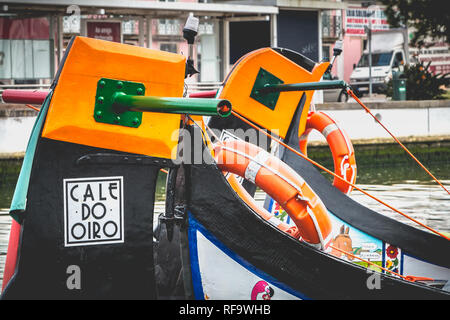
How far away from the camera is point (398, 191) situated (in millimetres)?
15016

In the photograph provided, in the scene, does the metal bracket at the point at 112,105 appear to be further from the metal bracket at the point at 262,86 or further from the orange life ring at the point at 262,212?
the metal bracket at the point at 262,86

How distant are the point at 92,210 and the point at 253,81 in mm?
3552

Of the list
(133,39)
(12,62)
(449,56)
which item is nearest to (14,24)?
(12,62)

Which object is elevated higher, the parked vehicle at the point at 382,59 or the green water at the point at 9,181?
the parked vehicle at the point at 382,59

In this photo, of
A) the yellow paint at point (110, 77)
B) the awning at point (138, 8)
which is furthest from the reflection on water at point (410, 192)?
the awning at point (138, 8)

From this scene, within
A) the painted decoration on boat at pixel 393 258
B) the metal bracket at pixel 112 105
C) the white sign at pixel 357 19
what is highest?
the white sign at pixel 357 19

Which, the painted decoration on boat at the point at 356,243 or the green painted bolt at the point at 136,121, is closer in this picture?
the green painted bolt at the point at 136,121

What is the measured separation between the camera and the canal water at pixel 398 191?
12.1 meters

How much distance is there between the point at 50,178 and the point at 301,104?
4063 mm

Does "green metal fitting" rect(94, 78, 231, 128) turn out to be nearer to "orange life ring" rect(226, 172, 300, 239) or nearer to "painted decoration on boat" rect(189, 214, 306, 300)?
"painted decoration on boat" rect(189, 214, 306, 300)

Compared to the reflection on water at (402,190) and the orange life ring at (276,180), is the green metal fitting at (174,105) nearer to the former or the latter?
the orange life ring at (276,180)

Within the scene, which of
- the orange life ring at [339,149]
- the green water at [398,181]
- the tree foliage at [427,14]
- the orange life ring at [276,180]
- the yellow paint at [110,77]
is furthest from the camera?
the tree foliage at [427,14]

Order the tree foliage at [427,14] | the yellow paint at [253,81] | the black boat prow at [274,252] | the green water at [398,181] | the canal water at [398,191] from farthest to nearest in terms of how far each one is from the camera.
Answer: the tree foliage at [427,14]
the green water at [398,181]
the canal water at [398,191]
the yellow paint at [253,81]
the black boat prow at [274,252]
